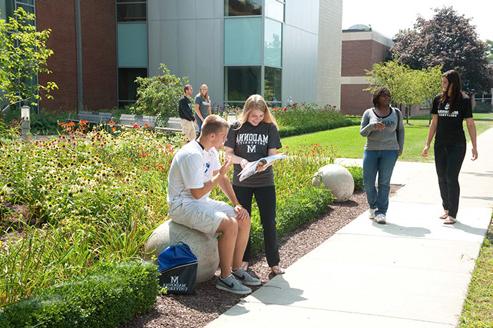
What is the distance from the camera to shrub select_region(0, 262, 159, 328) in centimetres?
350

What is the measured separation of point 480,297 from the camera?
5.11m

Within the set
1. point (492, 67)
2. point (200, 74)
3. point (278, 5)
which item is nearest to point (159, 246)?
point (200, 74)

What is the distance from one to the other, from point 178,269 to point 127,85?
26653 mm

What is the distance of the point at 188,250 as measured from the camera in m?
5.02

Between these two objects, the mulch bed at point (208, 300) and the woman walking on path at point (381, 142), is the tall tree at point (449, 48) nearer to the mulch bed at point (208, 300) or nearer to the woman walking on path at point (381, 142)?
the woman walking on path at point (381, 142)

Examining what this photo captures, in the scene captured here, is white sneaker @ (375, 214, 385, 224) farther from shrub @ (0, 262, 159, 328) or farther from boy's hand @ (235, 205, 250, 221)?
shrub @ (0, 262, 159, 328)

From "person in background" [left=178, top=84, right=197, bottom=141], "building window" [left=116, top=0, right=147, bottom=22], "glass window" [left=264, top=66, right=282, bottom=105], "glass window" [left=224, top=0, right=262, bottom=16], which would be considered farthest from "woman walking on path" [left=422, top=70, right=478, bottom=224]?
"building window" [left=116, top=0, right=147, bottom=22]

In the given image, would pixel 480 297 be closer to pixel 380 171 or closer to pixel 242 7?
pixel 380 171

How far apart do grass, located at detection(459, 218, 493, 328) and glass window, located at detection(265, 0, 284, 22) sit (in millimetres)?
23780

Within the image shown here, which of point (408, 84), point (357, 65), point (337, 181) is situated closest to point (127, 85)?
point (408, 84)

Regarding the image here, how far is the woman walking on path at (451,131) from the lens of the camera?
7.81 m

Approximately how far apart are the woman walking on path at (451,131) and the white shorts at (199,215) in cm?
401

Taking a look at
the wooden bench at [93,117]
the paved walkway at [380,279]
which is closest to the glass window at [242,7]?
the wooden bench at [93,117]

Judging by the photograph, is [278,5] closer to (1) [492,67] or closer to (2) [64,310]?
(2) [64,310]
